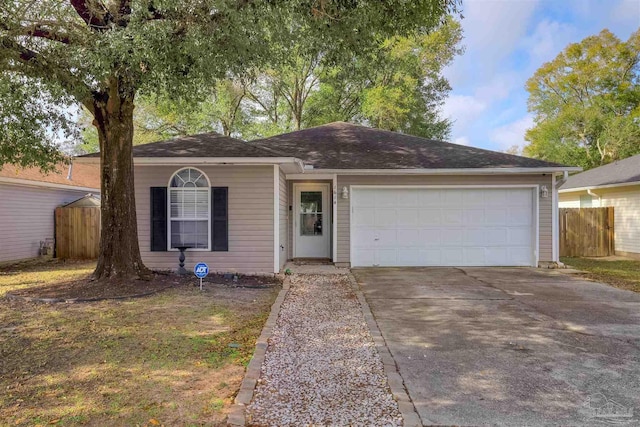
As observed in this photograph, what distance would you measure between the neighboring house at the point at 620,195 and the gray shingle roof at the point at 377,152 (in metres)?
5.29

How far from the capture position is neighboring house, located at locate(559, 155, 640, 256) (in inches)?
533

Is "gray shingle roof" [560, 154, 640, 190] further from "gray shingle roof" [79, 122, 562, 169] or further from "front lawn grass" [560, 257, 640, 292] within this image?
"gray shingle roof" [79, 122, 562, 169]

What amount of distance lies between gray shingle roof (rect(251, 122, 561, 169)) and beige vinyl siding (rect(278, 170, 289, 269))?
3.07ft

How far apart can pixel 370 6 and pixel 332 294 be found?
482 centimetres

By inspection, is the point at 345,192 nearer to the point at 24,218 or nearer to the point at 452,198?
the point at 452,198

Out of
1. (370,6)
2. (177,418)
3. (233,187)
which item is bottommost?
(177,418)

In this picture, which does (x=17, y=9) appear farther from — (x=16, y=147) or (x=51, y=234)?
(x=51, y=234)

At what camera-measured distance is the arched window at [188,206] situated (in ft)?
30.6

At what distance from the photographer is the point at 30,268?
10992 mm

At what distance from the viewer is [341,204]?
10.8 metres

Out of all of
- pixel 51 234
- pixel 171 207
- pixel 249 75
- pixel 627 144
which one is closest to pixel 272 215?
pixel 171 207


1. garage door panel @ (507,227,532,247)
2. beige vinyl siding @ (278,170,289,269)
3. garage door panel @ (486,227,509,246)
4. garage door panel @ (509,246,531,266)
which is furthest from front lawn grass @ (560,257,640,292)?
beige vinyl siding @ (278,170,289,269)

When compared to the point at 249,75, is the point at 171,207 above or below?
below

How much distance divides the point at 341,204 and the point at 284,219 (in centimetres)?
149
